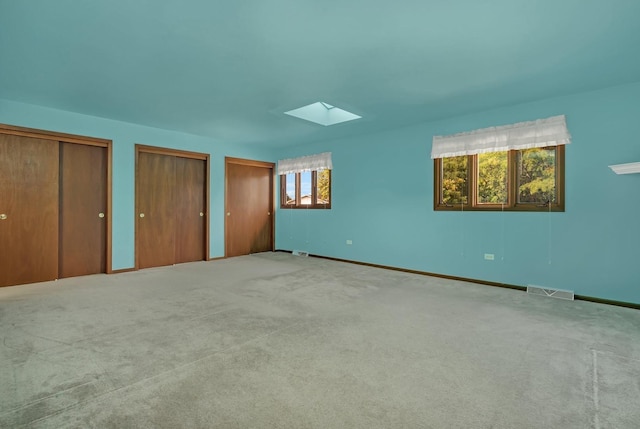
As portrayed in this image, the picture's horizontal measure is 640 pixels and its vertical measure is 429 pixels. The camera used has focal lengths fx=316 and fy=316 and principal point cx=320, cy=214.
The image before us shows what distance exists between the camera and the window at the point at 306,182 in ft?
22.1

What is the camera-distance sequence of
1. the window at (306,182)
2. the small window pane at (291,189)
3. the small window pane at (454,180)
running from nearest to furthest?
the small window pane at (454,180), the window at (306,182), the small window pane at (291,189)

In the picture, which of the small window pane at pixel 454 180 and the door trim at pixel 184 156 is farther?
the door trim at pixel 184 156

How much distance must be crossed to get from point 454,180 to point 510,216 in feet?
3.13

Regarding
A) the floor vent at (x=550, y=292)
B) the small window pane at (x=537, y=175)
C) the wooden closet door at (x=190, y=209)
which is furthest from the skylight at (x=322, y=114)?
the floor vent at (x=550, y=292)

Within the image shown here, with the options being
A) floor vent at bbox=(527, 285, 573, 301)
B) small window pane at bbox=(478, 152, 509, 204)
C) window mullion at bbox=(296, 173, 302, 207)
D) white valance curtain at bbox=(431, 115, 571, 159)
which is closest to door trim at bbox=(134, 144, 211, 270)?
window mullion at bbox=(296, 173, 302, 207)

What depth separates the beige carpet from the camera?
5.52 feet

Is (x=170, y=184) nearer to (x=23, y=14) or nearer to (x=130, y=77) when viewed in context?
(x=130, y=77)

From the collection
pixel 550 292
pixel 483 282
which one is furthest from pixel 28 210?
pixel 550 292

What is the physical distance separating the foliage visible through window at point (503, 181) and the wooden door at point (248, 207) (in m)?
4.08

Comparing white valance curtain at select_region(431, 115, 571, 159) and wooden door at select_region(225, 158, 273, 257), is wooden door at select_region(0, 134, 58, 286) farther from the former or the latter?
white valance curtain at select_region(431, 115, 571, 159)

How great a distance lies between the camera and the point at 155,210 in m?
5.67

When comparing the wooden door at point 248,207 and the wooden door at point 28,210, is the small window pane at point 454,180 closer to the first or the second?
the wooden door at point 248,207

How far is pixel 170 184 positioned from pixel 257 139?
188 centimetres

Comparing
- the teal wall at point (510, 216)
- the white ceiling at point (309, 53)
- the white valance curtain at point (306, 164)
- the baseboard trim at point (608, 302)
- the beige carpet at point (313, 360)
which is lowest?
the beige carpet at point (313, 360)
